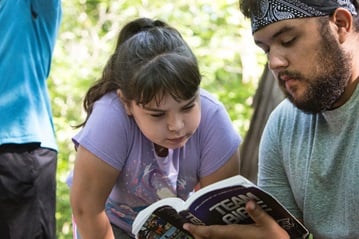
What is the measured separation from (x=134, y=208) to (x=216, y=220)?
1.21 feet

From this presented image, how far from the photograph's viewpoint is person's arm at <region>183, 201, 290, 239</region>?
5.45 ft

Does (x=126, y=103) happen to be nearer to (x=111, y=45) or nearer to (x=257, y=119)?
(x=257, y=119)

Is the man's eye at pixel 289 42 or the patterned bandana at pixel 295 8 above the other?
the patterned bandana at pixel 295 8

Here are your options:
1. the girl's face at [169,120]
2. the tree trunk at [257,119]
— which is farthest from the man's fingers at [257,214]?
the tree trunk at [257,119]

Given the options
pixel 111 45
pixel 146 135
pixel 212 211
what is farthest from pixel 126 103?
pixel 111 45

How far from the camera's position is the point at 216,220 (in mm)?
1702

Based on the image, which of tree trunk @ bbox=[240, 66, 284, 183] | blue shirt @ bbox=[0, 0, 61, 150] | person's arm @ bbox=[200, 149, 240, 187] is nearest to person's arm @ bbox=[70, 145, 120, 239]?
person's arm @ bbox=[200, 149, 240, 187]

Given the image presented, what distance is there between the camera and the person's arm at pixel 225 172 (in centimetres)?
195

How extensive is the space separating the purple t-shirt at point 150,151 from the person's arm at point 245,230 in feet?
0.85

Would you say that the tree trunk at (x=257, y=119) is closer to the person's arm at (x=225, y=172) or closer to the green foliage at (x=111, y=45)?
the person's arm at (x=225, y=172)

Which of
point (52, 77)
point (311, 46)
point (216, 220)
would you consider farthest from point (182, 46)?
point (52, 77)

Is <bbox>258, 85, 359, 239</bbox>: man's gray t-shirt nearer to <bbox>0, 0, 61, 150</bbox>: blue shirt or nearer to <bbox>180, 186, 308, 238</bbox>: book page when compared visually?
<bbox>180, 186, 308, 238</bbox>: book page

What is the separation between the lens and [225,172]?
1959mm

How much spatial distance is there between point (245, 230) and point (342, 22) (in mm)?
581
